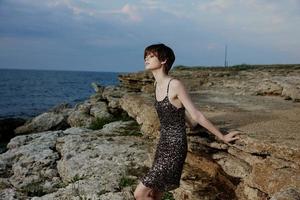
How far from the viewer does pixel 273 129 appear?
9648 millimetres

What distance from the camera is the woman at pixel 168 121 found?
723 cm

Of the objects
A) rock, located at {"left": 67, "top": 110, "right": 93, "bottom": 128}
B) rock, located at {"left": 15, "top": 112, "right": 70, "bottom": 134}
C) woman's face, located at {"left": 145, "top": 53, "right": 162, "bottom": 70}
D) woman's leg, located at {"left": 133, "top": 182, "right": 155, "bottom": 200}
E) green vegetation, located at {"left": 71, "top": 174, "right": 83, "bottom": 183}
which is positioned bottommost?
rock, located at {"left": 15, "top": 112, "right": 70, "bottom": 134}

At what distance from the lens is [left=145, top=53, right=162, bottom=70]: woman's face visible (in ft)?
23.8

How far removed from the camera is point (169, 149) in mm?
7297

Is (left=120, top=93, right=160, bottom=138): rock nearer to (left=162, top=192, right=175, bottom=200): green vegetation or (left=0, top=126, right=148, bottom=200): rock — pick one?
(left=0, top=126, right=148, bottom=200): rock

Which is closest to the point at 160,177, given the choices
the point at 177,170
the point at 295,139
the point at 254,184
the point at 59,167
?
the point at 177,170

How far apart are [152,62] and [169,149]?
4.58 ft

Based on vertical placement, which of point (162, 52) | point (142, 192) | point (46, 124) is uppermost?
point (162, 52)

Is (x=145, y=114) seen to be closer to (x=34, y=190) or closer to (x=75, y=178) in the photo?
(x=75, y=178)

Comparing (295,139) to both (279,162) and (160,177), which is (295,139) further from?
(160,177)

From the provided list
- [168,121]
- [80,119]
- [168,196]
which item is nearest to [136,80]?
[80,119]

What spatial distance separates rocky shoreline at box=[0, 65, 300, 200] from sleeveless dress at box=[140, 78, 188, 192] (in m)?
1.06

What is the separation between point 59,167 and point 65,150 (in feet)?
2.68

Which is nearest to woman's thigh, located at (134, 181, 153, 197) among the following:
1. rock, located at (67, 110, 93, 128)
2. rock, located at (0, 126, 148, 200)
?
rock, located at (0, 126, 148, 200)
